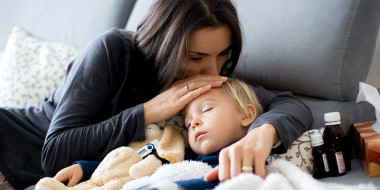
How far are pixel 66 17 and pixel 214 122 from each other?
55.0 inches

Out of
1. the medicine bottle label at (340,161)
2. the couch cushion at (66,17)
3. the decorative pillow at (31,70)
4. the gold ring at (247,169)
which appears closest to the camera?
the gold ring at (247,169)

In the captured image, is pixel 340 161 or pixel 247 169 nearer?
pixel 247 169

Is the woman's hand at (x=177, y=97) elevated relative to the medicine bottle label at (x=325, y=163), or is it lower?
elevated

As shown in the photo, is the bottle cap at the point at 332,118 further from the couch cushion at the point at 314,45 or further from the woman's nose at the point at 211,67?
the woman's nose at the point at 211,67

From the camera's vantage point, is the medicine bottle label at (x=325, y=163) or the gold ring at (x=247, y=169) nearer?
the gold ring at (x=247, y=169)

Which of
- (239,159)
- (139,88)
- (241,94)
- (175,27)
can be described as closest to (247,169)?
(239,159)

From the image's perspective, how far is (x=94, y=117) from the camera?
1302 millimetres

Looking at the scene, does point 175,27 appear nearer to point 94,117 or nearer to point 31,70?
point 94,117

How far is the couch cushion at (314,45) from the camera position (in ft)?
4.08

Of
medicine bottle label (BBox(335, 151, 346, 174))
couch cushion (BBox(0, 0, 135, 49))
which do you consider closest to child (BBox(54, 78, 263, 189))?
medicine bottle label (BBox(335, 151, 346, 174))

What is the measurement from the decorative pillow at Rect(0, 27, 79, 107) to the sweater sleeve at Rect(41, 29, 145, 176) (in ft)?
1.59

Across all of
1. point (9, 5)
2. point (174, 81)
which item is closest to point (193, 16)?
point (174, 81)

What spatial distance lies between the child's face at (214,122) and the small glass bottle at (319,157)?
213 mm

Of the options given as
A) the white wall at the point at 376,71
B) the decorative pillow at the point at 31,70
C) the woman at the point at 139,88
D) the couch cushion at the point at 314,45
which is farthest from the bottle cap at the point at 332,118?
the decorative pillow at the point at 31,70
